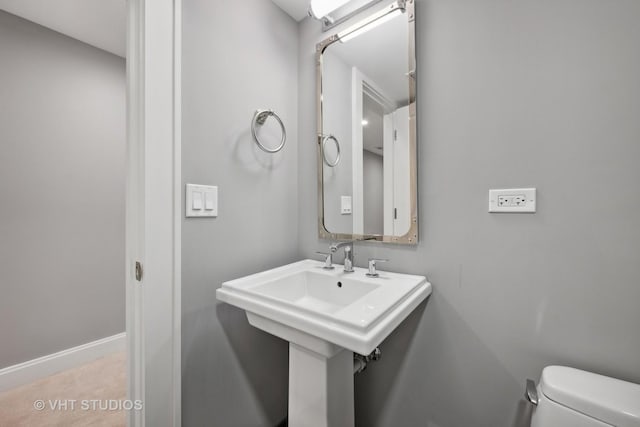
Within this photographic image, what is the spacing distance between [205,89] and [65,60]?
168 cm

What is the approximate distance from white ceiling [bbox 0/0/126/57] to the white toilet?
Result: 7.96 feet

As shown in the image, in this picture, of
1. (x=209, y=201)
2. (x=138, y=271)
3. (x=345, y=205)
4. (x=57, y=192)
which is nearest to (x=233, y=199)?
(x=209, y=201)

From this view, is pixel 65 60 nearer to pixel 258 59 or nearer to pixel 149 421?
pixel 258 59

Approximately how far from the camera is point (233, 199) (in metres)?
1.12

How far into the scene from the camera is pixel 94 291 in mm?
1952

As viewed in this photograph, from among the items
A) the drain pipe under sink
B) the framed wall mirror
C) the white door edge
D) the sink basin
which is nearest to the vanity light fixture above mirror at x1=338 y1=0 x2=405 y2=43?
the framed wall mirror

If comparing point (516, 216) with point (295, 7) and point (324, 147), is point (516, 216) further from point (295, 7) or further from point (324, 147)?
point (295, 7)

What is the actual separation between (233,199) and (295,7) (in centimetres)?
109

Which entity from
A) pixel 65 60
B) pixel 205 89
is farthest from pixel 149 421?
pixel 65 60

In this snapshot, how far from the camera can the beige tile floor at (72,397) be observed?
53.2 inches

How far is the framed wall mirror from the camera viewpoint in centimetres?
108

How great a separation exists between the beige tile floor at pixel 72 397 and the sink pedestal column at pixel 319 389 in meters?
1.17

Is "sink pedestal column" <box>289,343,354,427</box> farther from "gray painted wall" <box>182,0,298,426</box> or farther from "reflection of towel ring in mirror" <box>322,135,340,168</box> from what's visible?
"reflection of towel ring in mirror" <box>322,135,340,168</box>

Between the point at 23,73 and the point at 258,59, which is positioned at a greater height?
the point at 23,73
